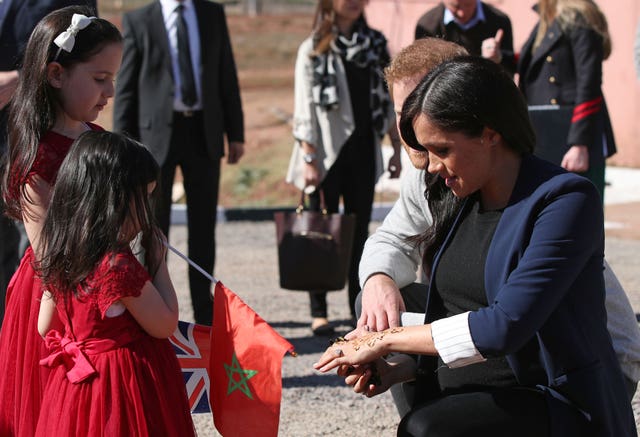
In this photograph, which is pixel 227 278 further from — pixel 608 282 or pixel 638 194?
pixel 638 194

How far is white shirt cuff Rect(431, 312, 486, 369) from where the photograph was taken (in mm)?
2883

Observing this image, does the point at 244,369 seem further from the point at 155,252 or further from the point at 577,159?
the point at 577,159

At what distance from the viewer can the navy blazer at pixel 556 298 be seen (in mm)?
2830

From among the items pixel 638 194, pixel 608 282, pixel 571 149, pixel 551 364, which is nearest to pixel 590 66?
pixel 571 149

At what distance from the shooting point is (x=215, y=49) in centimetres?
626

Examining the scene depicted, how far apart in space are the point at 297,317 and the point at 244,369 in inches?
131

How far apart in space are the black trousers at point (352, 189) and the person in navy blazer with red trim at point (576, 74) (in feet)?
3.11

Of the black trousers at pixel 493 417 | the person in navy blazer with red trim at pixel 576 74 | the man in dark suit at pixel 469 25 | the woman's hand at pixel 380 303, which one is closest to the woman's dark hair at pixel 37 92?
the woman's hand at pixel 380 303

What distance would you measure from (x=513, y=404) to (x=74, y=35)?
1.80 meters

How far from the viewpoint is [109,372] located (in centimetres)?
320

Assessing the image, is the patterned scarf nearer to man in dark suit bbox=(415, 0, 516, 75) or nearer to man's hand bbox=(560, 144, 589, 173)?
man in dark suit bbox=(415, 0, 516, 75)

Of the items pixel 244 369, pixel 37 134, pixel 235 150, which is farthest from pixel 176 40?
pixel 244 369

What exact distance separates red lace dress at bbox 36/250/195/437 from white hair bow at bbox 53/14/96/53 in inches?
31.4

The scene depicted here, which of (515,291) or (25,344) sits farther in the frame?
(25,344)
